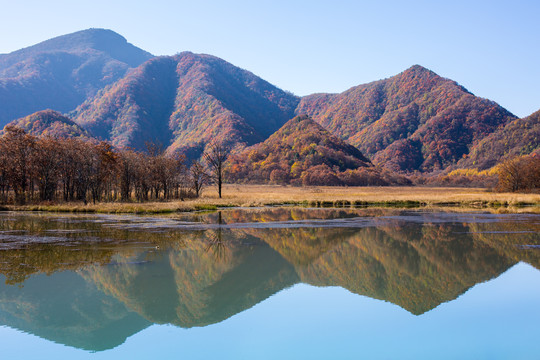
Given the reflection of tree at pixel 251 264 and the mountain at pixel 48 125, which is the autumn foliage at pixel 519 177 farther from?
the mountain at pixel 48 125

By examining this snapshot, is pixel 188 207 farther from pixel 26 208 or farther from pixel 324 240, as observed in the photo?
pixel 324 240

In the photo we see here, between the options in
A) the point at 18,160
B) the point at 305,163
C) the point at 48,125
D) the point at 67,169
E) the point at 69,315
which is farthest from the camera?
the point at 305,163

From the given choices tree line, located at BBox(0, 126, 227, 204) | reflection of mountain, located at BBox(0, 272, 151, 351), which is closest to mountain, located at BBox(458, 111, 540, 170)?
tree line, located at BBox(0, 126, 227, 204)

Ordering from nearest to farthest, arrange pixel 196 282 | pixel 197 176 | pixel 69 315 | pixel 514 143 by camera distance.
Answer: pixel 69 315 < pixel 196 282 < pixel 197 176 < pixel 514 143

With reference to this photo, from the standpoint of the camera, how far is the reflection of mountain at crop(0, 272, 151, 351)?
11383mm

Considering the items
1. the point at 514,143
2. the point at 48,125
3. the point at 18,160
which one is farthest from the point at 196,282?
the point at 514,143

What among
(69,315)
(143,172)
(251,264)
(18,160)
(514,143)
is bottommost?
(251,264)

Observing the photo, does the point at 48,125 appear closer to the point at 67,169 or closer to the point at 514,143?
the point at 67,169

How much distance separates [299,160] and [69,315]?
146 meters

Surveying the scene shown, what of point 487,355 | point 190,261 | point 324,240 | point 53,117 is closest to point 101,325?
point 190,261

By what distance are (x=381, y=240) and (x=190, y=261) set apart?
1186 centimetres

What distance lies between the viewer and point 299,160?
15788 centimetres

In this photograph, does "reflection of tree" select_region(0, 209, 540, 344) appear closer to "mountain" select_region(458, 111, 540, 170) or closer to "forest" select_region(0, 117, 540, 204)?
"forest" select_region(0, 117, 540, 204)

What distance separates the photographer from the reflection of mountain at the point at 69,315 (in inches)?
448
